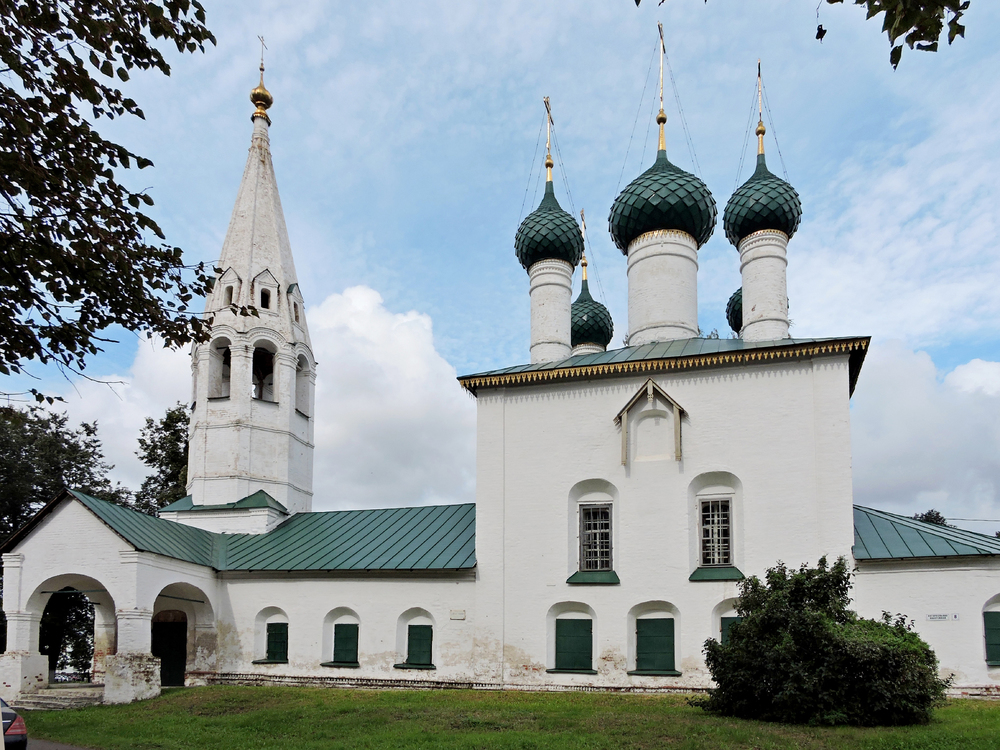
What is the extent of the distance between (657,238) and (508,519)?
624cm

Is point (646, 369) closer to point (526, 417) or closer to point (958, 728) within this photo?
point (526, 417)

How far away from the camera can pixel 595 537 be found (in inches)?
612

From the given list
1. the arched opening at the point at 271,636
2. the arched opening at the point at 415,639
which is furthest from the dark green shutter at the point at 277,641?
the arched opening at the point at 415,639

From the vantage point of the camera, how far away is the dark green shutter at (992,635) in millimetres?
12945

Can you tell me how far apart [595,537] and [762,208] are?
22.8ft

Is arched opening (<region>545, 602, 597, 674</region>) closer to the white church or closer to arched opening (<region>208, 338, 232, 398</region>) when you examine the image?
the white church

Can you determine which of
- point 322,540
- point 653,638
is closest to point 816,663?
point 653,638

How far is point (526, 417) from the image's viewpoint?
1625 cm

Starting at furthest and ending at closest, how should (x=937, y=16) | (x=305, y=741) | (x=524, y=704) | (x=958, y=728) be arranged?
(x=524, y=704)
(x=305, y=741)
(x=958, y=728)
(x=937, y=16)

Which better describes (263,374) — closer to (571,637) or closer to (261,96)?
(261,96)

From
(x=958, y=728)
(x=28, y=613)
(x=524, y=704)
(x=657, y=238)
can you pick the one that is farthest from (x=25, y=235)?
(x=657, y=238)

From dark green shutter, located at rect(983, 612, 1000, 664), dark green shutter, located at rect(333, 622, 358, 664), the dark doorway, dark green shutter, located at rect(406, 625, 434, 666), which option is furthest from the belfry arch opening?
dark green shutter, located at rect(983, 612, 1000, 664)

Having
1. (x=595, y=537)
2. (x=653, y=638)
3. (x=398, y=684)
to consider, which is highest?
(x=595, y=537)

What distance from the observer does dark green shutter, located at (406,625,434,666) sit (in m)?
16.1
